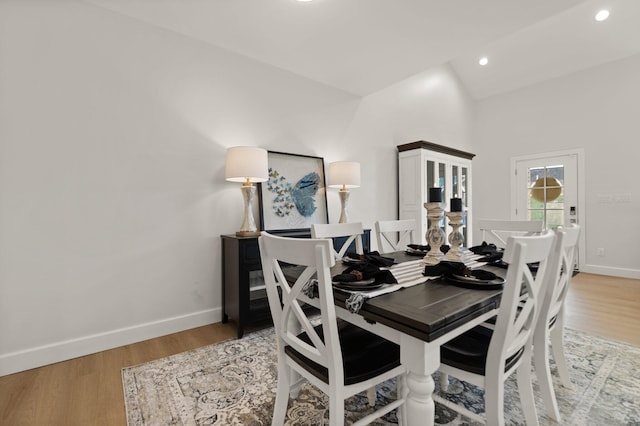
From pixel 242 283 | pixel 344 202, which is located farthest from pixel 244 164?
pixel 344 202

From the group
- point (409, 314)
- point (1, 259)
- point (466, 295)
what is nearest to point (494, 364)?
point (466, 295)

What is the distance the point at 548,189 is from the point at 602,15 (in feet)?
7.76

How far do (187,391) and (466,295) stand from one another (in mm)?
1544

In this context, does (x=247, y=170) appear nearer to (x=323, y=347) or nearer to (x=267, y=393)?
(x=267, y=393)

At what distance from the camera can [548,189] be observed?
4840mm

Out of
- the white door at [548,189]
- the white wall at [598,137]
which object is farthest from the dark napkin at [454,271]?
the white wall at [598,137]

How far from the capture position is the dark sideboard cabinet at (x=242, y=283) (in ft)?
7.84

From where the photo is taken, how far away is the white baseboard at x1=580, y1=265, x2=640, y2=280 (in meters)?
4.09

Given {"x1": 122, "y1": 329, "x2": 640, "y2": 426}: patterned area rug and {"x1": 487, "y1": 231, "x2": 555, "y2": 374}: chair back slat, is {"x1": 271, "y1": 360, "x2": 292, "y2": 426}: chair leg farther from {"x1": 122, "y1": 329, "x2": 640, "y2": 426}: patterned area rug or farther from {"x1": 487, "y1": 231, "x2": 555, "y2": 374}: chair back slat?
{"x1": 487, "y1": 231, "x2": 555, "y2": 374}: chair back slat

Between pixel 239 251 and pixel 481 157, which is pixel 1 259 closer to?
pixel 239 251

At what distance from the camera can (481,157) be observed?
5.67 meters

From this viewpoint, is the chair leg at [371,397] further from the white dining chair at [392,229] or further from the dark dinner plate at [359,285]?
the white dining chair at [392,229]

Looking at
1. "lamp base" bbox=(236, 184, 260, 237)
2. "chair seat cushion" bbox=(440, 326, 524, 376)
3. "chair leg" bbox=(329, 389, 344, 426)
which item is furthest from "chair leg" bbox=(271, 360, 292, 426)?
"lamp base" bbox=(236, 184, 260, 237)

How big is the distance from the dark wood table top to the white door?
4314 mm
